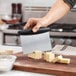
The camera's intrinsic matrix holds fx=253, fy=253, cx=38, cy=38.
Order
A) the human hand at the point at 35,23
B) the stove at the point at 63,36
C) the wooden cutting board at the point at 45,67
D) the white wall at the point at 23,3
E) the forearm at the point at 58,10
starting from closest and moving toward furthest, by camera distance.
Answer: the wooden cutting board at the point at 45,67 < the human hand at the point at 35,23 < the forearm at the point at 58,10 < the stove at the point at 63,36 < the white wall at the point at 23,3

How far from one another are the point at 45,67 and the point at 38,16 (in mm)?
1676

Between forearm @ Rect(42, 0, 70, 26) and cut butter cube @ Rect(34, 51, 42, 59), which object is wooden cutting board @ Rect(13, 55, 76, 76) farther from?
forearm @ Rect(42, 0, 70, 26)

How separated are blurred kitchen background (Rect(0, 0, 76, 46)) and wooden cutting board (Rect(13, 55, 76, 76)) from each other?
95 cm

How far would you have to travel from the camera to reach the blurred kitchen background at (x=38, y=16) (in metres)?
2.27

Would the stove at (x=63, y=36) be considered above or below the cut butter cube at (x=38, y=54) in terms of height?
above

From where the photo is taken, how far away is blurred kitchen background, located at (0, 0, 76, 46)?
2271mm

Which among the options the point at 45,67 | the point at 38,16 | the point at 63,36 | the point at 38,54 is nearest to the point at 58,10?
the point at 38,54

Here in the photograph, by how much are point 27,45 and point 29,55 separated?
70 mm

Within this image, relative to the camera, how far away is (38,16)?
9.31 feet

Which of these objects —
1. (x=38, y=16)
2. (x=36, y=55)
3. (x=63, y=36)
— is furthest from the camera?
(x=38, y=16)

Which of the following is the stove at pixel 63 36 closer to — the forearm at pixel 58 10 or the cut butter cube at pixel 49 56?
the forearm at pixel 58 10

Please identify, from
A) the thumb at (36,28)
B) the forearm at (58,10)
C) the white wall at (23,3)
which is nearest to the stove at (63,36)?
the white wall at (23,3)

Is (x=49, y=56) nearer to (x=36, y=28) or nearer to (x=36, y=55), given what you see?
(x=36, y=55)

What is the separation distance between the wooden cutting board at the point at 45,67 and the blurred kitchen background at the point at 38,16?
951 mm
